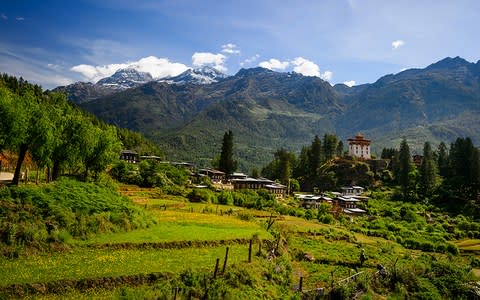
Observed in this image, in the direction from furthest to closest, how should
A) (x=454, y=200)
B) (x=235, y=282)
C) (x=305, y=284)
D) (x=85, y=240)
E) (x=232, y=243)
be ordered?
(x=454, y=200) < (x=232, y=243) < (x=305, y=284) < (x=85, y=240) < (x=235, y=282)

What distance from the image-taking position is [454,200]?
104 m

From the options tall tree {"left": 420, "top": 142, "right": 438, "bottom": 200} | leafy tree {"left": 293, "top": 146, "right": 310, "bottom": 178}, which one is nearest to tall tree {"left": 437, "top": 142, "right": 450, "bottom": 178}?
tall tree {"left": 420, "top": 142, "right": 438, "bottom": 200}

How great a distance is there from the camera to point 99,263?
27250mm

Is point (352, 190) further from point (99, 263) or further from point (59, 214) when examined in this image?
point (99, 263)

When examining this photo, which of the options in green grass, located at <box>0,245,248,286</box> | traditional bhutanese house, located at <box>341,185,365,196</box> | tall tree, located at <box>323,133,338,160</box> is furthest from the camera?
tall tree, located at <box>323,133,338,160</box>

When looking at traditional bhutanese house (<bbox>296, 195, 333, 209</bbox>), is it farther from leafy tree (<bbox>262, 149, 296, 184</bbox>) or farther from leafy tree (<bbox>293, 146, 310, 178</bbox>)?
leafy tree (<bbox>293, 146, 310, 178</bbox>)

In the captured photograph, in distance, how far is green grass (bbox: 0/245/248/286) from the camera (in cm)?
2377

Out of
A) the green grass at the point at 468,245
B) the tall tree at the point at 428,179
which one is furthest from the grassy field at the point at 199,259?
the tall tree at the point at 428,179

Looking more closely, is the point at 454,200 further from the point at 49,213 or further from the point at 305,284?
the point at 49,213

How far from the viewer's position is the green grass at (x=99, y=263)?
23766 mm

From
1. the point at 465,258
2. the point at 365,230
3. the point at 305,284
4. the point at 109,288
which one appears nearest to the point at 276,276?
the point at 305,284

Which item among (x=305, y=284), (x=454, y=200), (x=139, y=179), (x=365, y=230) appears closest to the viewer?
(x=305, y=284)

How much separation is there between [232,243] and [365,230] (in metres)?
42.9

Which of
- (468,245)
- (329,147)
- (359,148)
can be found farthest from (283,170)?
(468,245)
